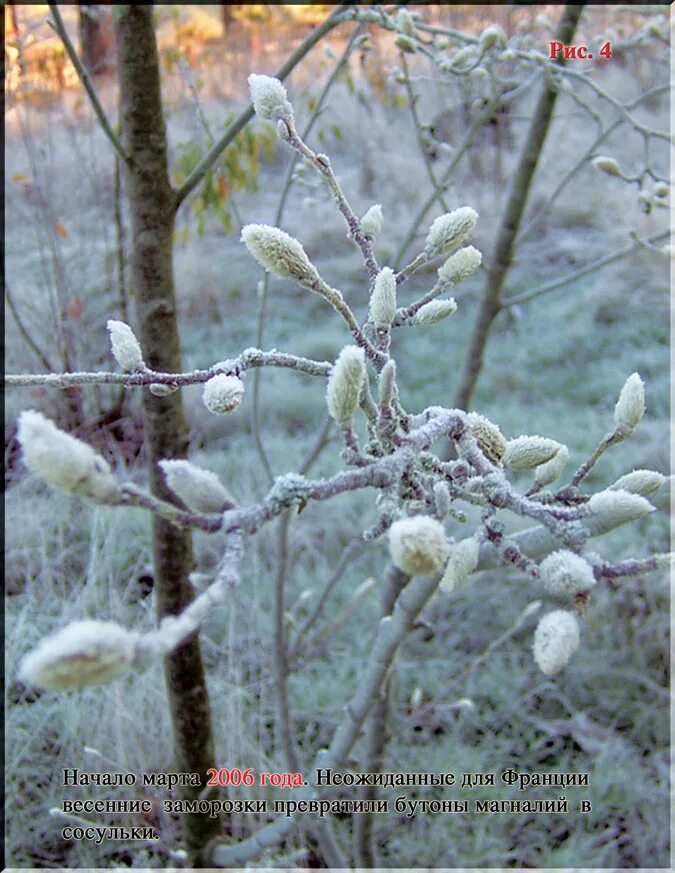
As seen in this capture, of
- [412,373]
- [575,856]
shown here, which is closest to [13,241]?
[412,373]

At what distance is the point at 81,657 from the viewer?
23 cm

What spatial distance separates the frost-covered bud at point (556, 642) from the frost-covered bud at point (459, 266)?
0.19m

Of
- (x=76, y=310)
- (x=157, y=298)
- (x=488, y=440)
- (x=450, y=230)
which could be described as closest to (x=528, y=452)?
(x=488, y=440)

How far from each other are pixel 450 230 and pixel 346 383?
0.46ft

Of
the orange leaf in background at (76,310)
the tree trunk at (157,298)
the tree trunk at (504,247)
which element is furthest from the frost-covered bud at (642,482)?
the orange leaf in background at (76,310)

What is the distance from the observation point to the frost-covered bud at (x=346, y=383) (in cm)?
31

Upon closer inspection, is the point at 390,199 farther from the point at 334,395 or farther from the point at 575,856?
the point at 334,395

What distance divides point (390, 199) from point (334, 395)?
5.10 metres

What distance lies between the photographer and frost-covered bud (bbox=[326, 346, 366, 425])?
0.31m

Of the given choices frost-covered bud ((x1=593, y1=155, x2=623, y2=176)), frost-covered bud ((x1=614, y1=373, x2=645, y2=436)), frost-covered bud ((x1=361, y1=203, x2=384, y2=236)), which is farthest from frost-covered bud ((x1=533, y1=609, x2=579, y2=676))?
frost-covered bud ((x1=593, y1=155, x2=623, y2=176))

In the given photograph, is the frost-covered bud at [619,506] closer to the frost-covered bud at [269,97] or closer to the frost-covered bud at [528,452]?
the frost-covered bud at [528,452]

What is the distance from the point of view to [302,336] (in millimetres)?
3475

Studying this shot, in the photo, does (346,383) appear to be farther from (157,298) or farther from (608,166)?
(608,166)

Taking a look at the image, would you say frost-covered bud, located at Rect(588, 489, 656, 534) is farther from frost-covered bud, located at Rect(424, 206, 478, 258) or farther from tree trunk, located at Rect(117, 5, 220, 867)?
tree trunk, located at Rect(117, 5, 220, 867)
